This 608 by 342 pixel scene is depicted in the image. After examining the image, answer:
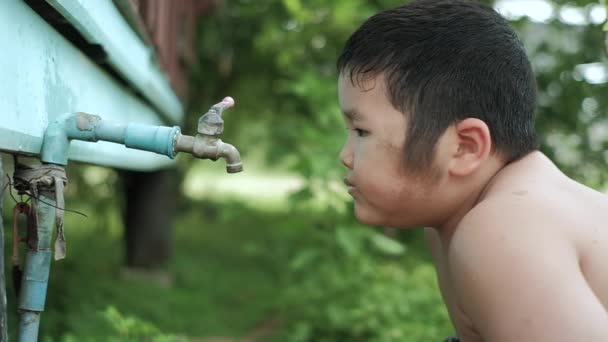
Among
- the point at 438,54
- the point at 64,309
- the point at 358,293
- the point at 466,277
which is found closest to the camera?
the point at 466,277

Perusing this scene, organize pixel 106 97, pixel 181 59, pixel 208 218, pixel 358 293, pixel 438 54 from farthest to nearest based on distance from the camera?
pixel 208 218 → pixel 181 59 → pixel 358 293 → pixel 106 97 → pixel 438 54

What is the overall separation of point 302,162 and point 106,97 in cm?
164

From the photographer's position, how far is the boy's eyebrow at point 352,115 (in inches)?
71.2

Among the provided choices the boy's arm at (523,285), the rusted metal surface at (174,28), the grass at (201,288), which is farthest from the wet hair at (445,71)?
the grass at (201,288)

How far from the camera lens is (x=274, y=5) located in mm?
5555

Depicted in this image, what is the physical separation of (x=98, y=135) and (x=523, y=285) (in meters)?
0.89

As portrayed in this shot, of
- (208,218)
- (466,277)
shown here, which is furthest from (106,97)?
(208,218)

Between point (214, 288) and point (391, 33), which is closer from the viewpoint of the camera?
point (391, 33)

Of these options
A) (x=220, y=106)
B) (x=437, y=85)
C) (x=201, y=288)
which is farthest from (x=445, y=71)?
(x=201, y=288)

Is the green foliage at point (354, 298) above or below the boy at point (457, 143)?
below

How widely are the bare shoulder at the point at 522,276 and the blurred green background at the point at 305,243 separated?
1.21m

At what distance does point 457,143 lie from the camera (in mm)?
1772

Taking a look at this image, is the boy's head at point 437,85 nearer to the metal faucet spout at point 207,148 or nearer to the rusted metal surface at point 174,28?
the metal faucet spout at point 207,148

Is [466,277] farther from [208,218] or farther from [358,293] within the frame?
[208,218]
